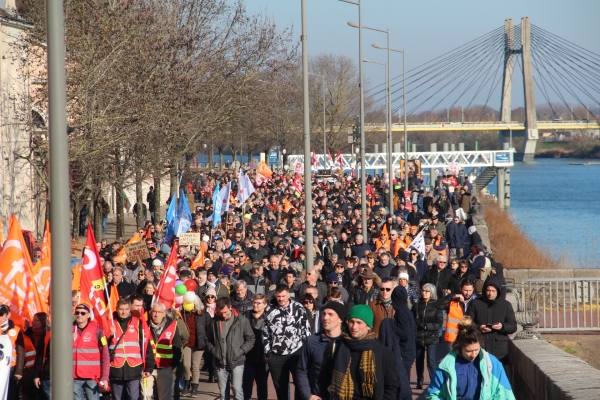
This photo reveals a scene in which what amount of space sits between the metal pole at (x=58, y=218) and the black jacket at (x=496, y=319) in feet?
15.3

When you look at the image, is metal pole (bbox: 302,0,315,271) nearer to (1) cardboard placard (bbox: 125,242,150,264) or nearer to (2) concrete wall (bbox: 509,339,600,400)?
(1) cardboard placard (bbox: 125,242,150,264)

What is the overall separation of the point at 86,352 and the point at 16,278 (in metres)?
1.70

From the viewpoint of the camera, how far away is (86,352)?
349 inches

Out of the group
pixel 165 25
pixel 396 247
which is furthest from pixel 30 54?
pixel 396 247

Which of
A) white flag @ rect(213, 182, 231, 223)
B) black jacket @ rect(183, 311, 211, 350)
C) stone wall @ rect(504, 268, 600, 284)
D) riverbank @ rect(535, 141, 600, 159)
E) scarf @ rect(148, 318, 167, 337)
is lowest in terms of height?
stone wall @ rect(504, 268, 600, 284)

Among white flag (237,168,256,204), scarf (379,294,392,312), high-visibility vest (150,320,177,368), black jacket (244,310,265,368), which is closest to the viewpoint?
high-visibility vest (150,320,177,368)

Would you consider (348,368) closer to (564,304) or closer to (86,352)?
(86,352)

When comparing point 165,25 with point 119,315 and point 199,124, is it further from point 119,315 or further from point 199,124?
Result: point 119,315

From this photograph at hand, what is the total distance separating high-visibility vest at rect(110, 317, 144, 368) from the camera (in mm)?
9367

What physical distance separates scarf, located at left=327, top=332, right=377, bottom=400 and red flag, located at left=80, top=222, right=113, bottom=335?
4.73 meters

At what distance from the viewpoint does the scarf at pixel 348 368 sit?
250 inches

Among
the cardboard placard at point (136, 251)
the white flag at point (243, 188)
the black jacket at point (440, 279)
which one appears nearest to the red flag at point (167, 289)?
the black jacket at point (440, 279)

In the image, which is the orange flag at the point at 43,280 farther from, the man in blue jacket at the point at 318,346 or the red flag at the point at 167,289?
the man in blue jacket at the point at 318,346

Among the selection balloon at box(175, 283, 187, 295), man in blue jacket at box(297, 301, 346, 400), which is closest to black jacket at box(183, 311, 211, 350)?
balloon at box(175, 283, 187, 295)
